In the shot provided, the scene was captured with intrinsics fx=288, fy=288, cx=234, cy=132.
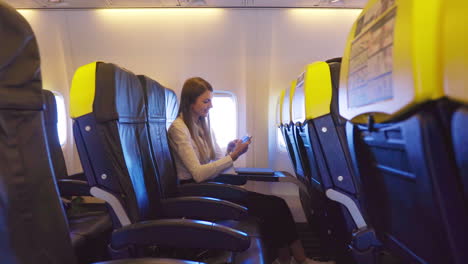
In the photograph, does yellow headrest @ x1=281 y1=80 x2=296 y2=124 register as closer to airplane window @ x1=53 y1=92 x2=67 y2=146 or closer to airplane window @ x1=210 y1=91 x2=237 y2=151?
airplane window @ x1=210 y1=91 x2=237 y2=151

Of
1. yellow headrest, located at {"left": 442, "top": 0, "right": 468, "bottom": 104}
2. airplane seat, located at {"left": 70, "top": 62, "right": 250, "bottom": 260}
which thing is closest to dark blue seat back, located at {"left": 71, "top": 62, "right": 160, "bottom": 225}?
airplane seat, located at {"left": 70, "top": 62, "right": 250, "bottom": 260}

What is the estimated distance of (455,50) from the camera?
0.39 metres

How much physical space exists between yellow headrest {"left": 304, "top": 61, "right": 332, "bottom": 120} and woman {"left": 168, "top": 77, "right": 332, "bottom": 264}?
92 centimetres

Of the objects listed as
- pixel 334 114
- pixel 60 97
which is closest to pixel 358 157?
pixel 334 114

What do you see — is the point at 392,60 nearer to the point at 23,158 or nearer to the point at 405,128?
the point at 405,128

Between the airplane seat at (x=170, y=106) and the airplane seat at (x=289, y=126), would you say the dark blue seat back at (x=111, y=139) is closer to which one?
the airplane seat at (x=170, y=106)

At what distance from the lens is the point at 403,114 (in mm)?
479

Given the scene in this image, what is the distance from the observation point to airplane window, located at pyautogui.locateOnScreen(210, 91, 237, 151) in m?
3.91

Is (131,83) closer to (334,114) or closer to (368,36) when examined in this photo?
(334,114)

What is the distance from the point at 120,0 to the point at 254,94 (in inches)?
81.5

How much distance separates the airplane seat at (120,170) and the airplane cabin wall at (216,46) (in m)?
2.53

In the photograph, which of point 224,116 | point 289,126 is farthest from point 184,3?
point 289,126

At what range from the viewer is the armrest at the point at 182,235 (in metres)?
1.14

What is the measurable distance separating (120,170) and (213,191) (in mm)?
887
